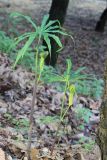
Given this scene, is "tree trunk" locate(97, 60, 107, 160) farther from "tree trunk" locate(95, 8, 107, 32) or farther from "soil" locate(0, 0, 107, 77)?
"tree trunk" locate(95, 8, 107, 32)

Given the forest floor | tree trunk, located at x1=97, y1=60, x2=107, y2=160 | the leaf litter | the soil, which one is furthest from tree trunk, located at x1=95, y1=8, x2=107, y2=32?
tree trunk, located at x1=97, y1=60, x2=107, y2=160

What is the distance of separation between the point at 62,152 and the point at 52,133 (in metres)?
1.09

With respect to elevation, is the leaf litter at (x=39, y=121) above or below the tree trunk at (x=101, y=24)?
below

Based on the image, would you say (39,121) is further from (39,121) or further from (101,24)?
(101,24)

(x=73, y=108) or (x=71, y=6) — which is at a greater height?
(x=71, y=6)

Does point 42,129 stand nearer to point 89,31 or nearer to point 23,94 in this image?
point 23,94

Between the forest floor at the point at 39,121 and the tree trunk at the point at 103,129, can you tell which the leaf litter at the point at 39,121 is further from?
the tree trunk at the point at 103,129

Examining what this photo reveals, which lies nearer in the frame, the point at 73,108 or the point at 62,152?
the point at 62,152

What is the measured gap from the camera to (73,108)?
6.14m

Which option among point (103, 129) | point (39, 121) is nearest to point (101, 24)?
point (39, 121)

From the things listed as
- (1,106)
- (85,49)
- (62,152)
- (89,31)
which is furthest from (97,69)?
(62,152)

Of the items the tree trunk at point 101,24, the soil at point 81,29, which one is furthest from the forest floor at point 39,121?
the tree trunk at point 101,24

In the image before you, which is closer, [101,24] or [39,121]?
[39,121]

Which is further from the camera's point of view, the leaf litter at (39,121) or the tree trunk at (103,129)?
the leaf litter at (39,121)
